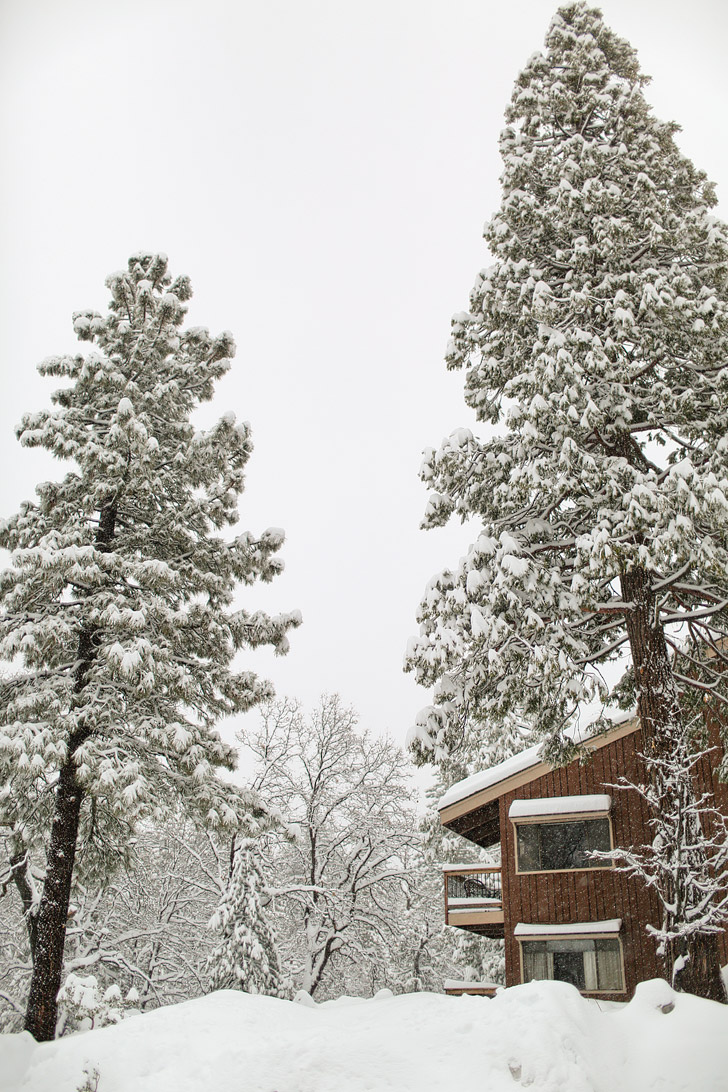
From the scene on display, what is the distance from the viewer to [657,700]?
952 centimetres

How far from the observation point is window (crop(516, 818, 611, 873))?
16.3 metres

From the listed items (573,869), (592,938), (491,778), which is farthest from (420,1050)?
(491,778)

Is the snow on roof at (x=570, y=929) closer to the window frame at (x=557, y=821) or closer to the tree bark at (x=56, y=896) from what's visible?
the window frame at (x=557, y=821)

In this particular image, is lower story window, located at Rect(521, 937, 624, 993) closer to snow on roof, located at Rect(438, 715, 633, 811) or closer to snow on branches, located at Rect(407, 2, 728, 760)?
snow on roof, located at Rect(438, 715, 633, 811)

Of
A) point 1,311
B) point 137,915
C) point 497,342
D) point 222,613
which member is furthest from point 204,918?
point 497,342

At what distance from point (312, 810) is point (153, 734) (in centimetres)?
1687

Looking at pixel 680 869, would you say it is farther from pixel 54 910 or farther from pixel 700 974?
pixel 54 910

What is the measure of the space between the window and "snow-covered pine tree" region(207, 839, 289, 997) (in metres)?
6.89

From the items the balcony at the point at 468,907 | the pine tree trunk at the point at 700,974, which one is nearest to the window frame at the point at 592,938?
the balcony at the point at 468,907

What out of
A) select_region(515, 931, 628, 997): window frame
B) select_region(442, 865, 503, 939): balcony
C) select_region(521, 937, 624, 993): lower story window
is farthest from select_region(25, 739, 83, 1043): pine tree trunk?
select_region(442, 865, 503, 939): balcony

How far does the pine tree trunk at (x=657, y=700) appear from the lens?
26.9 feet

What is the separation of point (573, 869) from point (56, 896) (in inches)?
426

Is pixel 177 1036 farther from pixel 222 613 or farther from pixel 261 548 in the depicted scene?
pixel 261 548

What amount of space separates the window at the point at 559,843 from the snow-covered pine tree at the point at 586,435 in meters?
5.96
